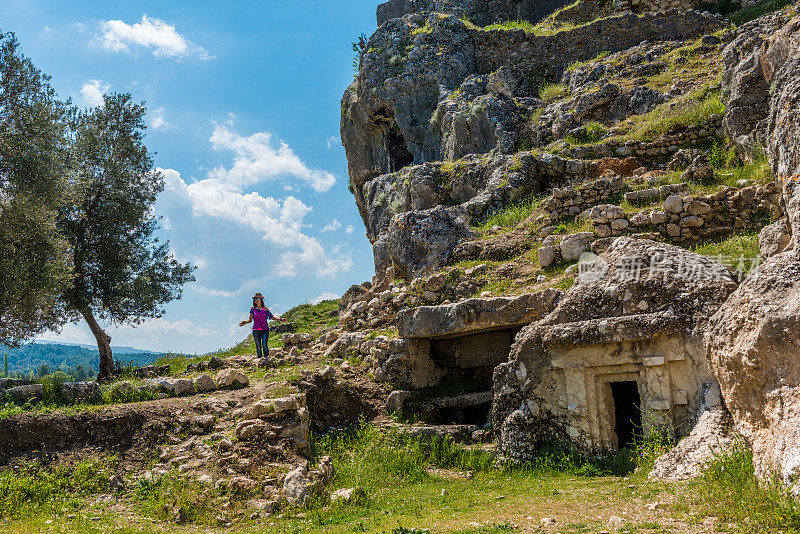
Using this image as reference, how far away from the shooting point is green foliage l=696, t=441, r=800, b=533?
13.9 ft

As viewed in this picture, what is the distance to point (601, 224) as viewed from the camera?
11609 mm

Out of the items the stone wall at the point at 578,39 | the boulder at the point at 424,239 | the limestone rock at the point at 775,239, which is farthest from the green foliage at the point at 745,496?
the stone wall at the point at 578,39

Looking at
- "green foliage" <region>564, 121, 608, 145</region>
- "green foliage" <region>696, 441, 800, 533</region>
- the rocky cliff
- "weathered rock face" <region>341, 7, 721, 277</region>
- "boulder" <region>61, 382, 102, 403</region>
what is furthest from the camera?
"green foliage" <region>564, 121, 608, 145</region>

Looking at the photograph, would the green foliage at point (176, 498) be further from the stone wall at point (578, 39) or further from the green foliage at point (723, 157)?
the stone wall at point (578, 39)

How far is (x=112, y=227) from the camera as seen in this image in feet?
50.8

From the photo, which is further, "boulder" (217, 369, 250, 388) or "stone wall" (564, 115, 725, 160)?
"stone wall" (564, 115, 725, 160)

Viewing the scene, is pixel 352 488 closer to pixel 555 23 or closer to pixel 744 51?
pixel 744 51

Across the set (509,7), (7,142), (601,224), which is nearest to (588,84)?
(601,224)

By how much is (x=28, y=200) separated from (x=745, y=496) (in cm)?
1342

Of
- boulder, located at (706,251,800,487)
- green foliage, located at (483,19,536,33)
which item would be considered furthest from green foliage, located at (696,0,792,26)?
boulder, located at (706,251,800,487)

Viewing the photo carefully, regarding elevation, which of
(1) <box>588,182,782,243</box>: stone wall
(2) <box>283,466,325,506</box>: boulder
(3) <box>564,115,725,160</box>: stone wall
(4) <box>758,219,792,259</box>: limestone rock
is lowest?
(2) <box>283,466,325,506</box>: boulder

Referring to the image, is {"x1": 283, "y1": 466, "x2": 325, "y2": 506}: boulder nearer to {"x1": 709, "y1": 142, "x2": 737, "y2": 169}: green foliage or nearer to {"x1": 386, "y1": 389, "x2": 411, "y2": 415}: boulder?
{"x1": 386, "y1": 389, "x2": 411, "y2": 415}: boulder

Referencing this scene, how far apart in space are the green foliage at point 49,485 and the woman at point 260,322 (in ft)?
17.1

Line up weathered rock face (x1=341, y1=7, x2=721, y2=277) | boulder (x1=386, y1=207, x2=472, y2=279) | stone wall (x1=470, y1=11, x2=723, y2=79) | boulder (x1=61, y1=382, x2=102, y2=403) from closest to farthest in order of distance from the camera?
boulder (x1=61, y1=382, x2=102, y2=403), boulder (x1=386, y1=207, x2=472, y2=279), weathered rock face (x1=341, y1=7, x2=721, y2=277), stone wall (x1=470, y1=11, x2=723, y2=79)
